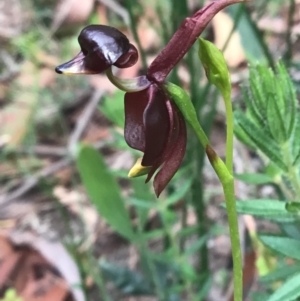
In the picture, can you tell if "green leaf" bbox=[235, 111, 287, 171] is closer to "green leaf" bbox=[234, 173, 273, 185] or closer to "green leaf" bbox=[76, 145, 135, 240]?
"green leaf" bbox=[234, 173, 273, 185]

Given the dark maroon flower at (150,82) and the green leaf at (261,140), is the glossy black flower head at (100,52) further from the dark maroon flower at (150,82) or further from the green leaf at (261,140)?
the green leaf at (261,140)

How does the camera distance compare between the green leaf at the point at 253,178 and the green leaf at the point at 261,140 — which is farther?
the green leaf at the point at 253,178

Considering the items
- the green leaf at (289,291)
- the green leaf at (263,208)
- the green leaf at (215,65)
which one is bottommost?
the green leaf at (289,291)

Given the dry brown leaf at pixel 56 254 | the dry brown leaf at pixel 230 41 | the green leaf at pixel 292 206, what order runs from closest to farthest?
the green leaf at pixel 292 206, the dry brown leaf at pixel 56 254, the dry brown leaf at pixel 230 41

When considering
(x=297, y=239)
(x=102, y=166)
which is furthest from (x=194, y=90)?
(x=297, y=239)

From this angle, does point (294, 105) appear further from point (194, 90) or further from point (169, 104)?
point (194, 90)

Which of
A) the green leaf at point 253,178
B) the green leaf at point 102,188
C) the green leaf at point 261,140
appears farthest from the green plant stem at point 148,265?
the green leaf at point 261,140
